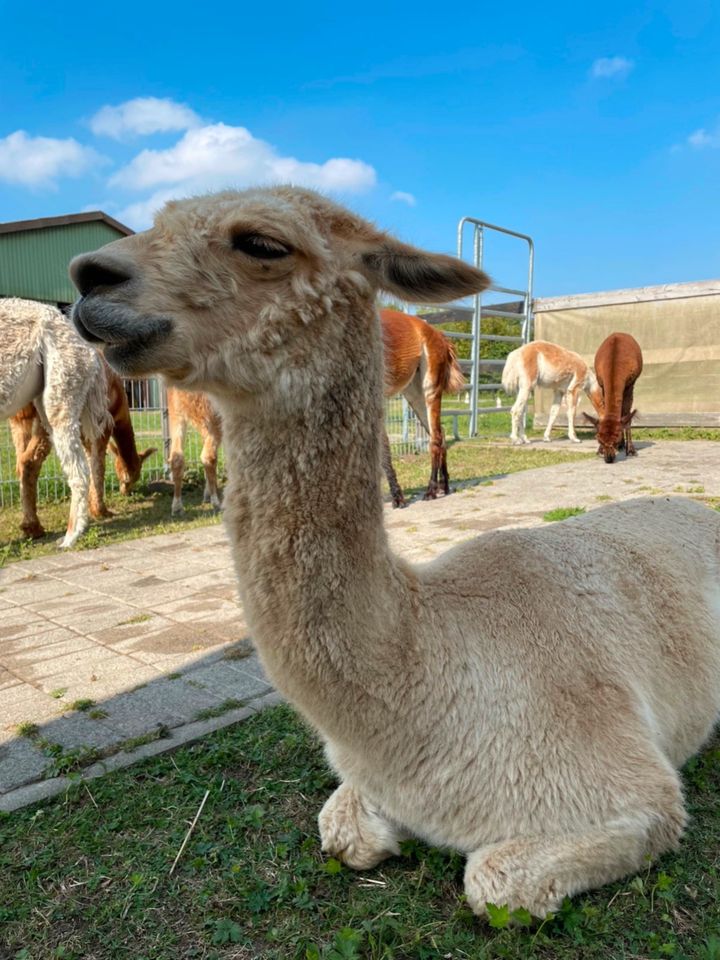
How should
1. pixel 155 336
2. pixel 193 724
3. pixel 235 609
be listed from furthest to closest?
pixel 235 609 → pixel 193 724 → pixel 155 336

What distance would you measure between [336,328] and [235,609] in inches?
124

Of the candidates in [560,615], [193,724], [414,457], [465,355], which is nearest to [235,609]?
[193,724]

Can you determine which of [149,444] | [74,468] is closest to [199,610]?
[74,468]

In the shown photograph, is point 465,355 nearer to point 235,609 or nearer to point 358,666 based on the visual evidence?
point 235,609

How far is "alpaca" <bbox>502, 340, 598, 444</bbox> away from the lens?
14305mm

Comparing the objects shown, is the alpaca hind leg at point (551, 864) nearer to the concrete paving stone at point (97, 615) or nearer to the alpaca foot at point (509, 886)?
the alpaca foot at point (509, 886)

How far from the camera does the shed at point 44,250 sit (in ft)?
74.9

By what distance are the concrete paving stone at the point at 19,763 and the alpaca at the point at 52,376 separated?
3.77 meters

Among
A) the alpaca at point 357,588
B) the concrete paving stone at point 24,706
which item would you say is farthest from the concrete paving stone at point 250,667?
the alpaca at point 357,588

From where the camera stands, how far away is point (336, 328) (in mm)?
1782

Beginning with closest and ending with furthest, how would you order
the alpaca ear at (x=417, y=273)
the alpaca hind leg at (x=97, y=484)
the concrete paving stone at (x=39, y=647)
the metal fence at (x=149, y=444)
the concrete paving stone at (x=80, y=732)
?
the alpaca ear at (x=417, y=273) < the concrete paving stone at (x=80, y=732) < the concrete paving stone at (x=39, y=647) < the alpaca hind leg at (x=97, y=484) < the metal fence at (x=149, y=444)

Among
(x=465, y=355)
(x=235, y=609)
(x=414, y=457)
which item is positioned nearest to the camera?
(x=235, y=609)

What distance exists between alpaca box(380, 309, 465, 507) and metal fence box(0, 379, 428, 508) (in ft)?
2.12

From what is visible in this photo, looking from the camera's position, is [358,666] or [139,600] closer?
[358,666]
